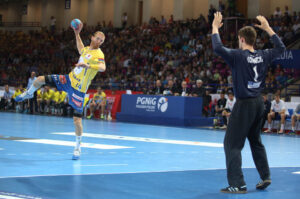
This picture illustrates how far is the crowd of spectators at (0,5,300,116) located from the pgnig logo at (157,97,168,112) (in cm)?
51

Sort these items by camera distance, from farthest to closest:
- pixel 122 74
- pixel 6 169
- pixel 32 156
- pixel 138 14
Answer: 1. pixel 138 14
2. pixel 122 74
3. pixel 32 156
4. pixel 6 169

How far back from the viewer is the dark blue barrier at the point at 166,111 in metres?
18.6

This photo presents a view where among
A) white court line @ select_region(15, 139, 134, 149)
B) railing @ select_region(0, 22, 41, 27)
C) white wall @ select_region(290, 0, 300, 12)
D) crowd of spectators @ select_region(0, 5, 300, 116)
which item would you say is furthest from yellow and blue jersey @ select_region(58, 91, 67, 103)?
railing @ select_region(0, 22, 41, 27)

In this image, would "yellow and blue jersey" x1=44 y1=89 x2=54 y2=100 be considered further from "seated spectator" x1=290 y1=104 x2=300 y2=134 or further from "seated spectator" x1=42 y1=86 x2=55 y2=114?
"seated spectator" x1=290 y1=104 x2=300 y2=134

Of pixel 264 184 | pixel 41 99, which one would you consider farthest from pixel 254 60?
pixel 41 99

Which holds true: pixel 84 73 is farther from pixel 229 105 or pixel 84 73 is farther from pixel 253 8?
pixel 253 8

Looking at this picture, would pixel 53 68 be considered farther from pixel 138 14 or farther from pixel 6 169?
pixel 6 169

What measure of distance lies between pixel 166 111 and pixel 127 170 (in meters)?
12.1

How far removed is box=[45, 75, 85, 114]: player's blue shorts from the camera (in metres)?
8.23

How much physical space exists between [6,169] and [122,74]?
70.1ft

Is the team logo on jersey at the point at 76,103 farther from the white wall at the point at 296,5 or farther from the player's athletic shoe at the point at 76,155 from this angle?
the white wall at the point at 296,5

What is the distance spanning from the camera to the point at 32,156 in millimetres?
8273

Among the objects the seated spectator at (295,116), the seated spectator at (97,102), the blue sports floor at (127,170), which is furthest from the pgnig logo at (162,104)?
the blue sports floor at (127,170)

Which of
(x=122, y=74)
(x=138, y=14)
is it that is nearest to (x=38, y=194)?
(x=122, y=74)
